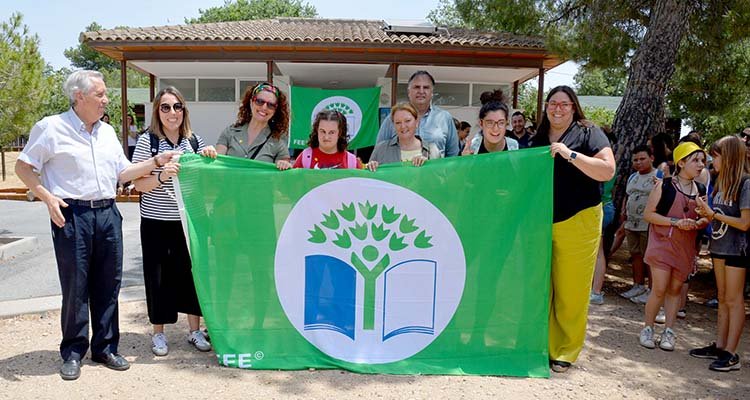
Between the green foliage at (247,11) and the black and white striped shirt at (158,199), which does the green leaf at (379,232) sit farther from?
the green foliage at (247,11)

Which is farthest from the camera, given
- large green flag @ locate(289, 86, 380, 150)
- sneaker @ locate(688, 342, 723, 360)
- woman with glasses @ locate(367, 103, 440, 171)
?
large green flag @ locate(289, 86, 380, 150)

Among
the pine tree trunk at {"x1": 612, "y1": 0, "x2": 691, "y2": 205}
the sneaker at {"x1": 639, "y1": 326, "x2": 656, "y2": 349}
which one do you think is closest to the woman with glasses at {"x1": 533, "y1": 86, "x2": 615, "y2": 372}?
the sneaker at {"x1": 639, "y1": 326, "x2": 656, "y2": 349}

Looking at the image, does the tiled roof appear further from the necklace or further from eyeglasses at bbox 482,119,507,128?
eyeglasses at bbox 482,119,507,128

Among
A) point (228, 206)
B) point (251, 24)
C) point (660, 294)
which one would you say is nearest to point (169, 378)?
point (228, 206)

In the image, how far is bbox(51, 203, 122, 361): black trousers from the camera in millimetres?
3363

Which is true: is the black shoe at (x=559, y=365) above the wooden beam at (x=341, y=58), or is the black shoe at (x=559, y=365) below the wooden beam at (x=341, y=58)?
below

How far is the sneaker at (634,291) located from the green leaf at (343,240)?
3.64 m

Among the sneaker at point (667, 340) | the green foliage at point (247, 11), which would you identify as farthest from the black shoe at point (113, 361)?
the green foliage at point (247, 11)

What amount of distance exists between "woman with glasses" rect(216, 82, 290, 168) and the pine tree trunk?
440cm

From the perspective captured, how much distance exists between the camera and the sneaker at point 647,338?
4355 millimetres

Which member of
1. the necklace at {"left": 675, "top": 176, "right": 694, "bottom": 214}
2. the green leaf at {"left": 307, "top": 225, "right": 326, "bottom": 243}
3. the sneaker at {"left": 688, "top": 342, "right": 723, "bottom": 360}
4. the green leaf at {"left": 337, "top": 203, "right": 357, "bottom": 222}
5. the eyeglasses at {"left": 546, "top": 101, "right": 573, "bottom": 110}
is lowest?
the sneaker at {"left": 688, "top": 342, "right": 723, "bottom": 360}

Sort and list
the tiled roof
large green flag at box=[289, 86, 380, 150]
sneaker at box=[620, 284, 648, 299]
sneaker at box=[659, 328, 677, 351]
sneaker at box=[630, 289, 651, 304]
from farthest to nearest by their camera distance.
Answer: large green flag at box=[289, 86, 380, 150]
the tiled roof
sneaker at box=[620, 284, 648, 299]
sneaker at box=[630, 289, 651, 304]
sneaker at box=[659, 328, 677, 351]

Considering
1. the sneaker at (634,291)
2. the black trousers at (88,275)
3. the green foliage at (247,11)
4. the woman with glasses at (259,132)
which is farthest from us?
the green foliage at (247,11)

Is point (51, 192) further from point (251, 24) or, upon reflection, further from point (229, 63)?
point (251, 24)
